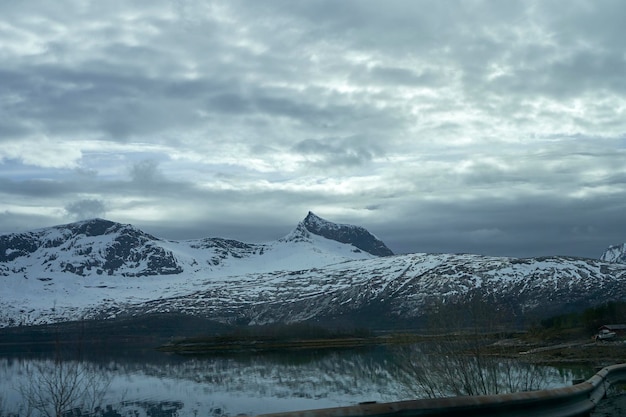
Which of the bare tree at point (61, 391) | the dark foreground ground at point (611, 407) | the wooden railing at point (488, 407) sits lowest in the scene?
the bare tree at point (61, 391)

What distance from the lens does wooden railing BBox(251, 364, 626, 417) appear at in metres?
8.84

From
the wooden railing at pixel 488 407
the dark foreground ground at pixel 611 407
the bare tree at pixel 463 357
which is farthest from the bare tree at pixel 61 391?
the wooden railing at pixel 488 407

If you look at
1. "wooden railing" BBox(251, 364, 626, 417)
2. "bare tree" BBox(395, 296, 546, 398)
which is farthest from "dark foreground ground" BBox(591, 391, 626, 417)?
"bare tree" BBox(395, 296, 546, 398)

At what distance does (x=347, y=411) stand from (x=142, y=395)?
203 ft

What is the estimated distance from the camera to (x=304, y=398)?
2117 inches

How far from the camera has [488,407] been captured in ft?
32.9

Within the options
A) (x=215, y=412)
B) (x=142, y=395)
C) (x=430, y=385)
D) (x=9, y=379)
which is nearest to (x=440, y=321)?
(x=430, y=385)

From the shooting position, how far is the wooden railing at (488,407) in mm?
8842

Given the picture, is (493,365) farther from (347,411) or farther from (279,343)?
(279,343)

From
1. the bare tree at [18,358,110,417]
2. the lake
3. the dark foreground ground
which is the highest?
the dark foreground ground

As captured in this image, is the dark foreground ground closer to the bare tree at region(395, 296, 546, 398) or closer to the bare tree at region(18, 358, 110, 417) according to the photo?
the bare tree at region(395, 296, 546, 398)

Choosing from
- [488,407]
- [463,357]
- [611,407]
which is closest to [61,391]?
[463,357]

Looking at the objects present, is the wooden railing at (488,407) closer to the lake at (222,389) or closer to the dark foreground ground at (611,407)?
the dark foreground ground at (611,407)

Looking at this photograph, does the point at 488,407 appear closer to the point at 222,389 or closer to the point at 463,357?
the point at 463,357
